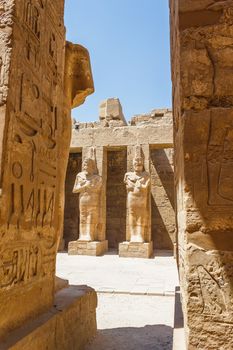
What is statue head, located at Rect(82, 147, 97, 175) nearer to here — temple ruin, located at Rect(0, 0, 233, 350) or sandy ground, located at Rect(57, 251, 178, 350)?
sandy ground, located at Rect(57, 251, 178, 350)

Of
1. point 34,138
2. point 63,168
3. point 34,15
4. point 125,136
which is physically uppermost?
point 125,136

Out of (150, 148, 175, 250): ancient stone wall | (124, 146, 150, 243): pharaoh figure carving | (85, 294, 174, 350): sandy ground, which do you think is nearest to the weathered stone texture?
(85, 294, 174, 350): sandy ground

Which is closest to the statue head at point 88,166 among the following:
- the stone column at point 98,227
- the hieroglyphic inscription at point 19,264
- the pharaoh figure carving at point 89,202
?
the pharaoh figure carving at point 89,202

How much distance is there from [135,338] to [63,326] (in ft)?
3.11

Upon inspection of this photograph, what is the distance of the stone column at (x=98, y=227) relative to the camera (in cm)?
917

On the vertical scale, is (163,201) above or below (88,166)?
below

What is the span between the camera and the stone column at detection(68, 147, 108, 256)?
30.1 feet

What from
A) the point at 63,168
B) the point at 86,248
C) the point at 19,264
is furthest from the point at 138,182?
the point at 19,264

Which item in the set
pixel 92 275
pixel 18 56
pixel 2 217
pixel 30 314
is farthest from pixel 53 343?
pixel 92 275

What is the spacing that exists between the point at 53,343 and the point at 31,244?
77cm

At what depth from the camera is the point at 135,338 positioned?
304 cm

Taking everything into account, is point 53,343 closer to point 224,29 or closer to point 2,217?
point 2,217

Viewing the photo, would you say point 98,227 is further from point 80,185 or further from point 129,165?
point 129,165

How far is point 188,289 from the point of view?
1.68 metres
